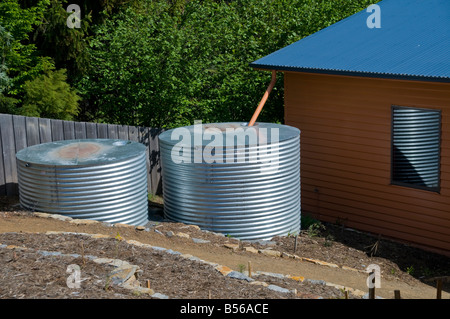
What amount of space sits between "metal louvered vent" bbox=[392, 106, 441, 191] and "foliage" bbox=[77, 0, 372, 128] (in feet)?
12.1

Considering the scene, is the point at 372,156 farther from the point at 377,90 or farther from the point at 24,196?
the point at 24,196

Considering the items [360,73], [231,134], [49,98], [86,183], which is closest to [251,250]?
[231,134]

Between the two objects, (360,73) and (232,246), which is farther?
(360,73)

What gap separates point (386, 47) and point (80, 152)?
18.9 ft

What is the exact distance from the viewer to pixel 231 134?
1098 cm

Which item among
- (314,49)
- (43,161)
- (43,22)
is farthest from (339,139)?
(43,22)

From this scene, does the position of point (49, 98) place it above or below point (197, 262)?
above

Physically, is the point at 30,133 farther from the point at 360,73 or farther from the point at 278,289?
the point at 278,289

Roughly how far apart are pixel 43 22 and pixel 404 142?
9966mm

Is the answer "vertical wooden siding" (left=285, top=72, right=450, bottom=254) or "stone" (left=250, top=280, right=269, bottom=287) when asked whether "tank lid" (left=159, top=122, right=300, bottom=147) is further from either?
"stone" (left=250, top=280, right=269, bottom=287)

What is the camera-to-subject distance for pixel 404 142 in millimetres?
12625

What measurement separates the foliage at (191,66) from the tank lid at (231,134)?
124 inches

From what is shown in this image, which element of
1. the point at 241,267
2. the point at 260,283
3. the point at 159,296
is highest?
the point at 159,296

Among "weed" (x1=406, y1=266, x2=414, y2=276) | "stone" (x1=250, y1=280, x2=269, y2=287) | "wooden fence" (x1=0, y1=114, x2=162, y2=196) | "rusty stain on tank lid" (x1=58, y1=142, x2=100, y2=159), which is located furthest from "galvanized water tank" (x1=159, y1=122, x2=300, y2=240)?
"stone" (x1=250, y1=280, x2=269, y2=287)
